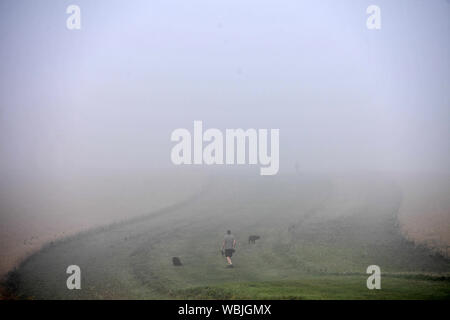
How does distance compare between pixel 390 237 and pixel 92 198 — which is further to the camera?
pixel 92 198

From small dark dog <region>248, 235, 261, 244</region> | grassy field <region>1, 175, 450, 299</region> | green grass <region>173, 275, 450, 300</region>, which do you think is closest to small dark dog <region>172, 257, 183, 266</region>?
grassy field <region>1, 175, 450, 299</region>

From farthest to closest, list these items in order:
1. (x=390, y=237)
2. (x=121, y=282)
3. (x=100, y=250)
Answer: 1. (x=390, y=237)
2. (x=100, y=250)
3. (x=121, y=282)

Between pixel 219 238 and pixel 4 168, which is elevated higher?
pixel 4 168

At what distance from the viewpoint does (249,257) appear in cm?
2764

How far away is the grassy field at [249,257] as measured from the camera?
67.4 ft

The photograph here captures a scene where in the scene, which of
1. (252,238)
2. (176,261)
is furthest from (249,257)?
(176,261)

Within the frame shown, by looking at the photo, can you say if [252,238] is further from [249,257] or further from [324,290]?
[324,290]

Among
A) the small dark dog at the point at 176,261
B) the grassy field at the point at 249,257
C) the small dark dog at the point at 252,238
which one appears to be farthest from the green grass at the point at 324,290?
the small dark dog at the point at 252,238

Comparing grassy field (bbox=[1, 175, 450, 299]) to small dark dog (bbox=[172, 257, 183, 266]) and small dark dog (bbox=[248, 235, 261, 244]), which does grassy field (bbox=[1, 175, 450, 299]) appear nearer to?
small dark dog (bbox=[172, 257, 183, 266])

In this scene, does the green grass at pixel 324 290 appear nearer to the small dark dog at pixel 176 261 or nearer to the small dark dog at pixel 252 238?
the small dark dog at pixel 176 261
